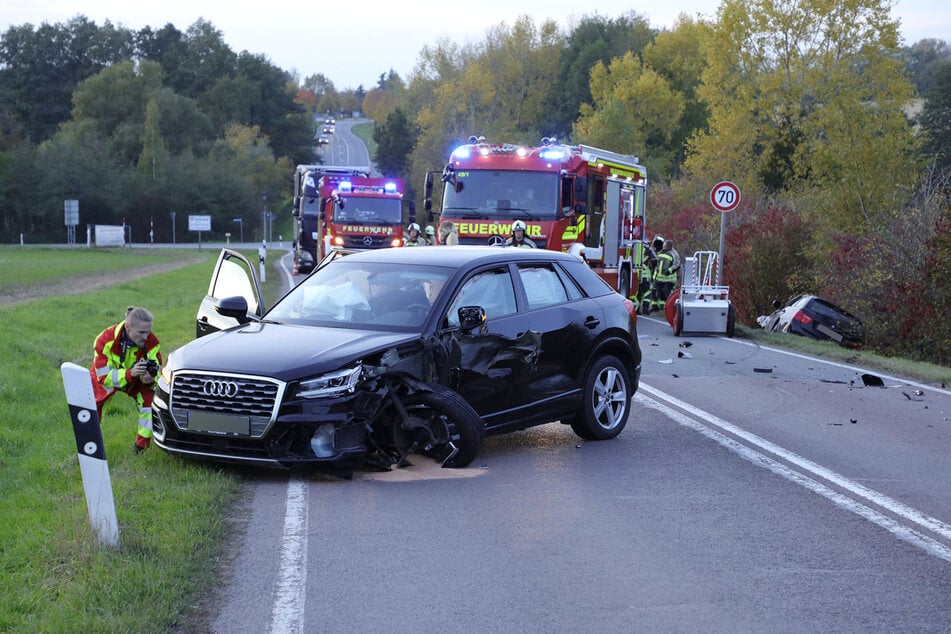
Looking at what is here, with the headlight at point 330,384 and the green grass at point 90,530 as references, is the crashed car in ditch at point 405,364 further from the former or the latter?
the green grass at point 90,530

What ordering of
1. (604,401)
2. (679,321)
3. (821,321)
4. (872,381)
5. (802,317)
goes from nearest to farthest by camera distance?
(604,401) → (872,381) → (679,321) → (821,321) → (802,317)

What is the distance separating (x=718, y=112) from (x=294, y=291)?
1834 inches

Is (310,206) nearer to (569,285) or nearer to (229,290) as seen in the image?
(229,290)

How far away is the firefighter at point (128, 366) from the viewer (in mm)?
8328

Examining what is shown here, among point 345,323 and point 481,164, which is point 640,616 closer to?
point 345,323

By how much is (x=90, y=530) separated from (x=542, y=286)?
180 inches

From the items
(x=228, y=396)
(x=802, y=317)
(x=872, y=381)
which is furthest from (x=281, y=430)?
(x=802, y=317)

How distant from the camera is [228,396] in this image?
7.55 m

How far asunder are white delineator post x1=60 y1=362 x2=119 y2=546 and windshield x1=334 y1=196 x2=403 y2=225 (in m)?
30.5

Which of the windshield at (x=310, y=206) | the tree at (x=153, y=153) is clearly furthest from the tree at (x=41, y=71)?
the windshield at (x=310, y=206)

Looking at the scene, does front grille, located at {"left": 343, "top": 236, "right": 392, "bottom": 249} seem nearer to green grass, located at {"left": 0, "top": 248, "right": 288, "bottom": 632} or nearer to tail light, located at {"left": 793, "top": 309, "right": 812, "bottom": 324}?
tail light, located at {"left": 793, "top": 309, "right": 812, "bottom": 324}

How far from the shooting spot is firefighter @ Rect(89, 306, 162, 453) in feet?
27.3

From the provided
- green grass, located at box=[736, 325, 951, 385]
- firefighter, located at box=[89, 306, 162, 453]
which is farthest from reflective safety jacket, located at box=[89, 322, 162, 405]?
green grass, located at box=[736, 325, 951, 385]

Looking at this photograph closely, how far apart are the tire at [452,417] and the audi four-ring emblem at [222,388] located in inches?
46.2
